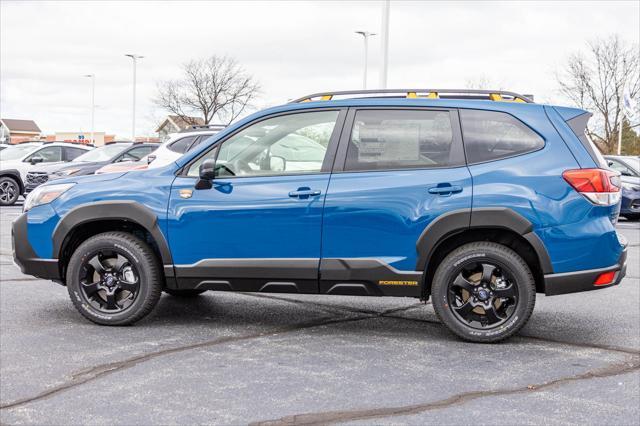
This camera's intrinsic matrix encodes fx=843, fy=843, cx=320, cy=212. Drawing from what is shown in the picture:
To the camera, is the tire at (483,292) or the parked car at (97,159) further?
the parked car at (97,159)

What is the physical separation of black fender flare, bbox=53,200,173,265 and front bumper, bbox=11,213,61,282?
104 mm

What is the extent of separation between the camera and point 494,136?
6.04m

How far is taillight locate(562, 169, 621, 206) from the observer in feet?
18.9

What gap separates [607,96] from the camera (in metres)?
53.6

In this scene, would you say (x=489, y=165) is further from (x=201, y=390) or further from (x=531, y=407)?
(x=201, y=390)

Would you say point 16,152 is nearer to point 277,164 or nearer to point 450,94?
point 277,164

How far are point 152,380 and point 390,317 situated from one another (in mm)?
2555

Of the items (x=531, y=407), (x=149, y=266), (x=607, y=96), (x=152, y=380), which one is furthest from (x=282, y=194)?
(x=607, y=96)

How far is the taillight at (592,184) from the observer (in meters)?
5.77

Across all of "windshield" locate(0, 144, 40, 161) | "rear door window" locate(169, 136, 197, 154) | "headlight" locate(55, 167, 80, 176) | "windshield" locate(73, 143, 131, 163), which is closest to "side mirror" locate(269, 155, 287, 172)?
"rear door window" locate(169, 136, 197, 154)

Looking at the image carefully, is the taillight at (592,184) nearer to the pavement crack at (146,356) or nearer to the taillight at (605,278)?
the taillight at (605,278)

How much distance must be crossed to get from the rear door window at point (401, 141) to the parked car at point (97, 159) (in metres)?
11.9

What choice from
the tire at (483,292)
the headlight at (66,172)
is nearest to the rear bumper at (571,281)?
the tire at (483,292)

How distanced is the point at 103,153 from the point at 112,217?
1352cm
